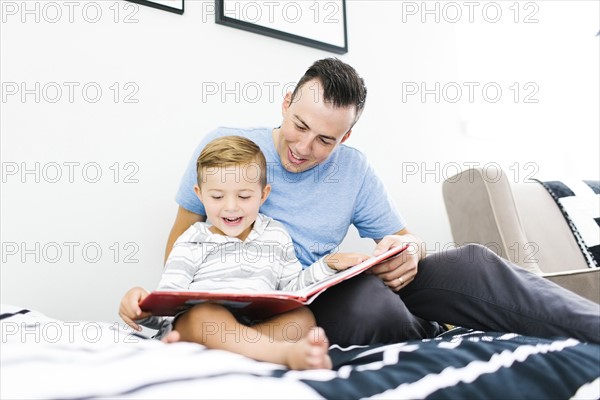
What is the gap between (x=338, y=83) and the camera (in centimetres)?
119

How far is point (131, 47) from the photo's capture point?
1488 millimetres

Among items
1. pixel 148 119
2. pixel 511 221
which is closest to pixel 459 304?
pixel 511 221

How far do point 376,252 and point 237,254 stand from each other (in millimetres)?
289

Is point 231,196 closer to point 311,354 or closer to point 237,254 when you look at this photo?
point 237,254

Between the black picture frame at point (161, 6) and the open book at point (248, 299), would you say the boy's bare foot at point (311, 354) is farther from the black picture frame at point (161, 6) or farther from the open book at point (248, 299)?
the black picture frame at point (161, 6)

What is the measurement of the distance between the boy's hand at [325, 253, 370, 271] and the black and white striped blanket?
0.72ft

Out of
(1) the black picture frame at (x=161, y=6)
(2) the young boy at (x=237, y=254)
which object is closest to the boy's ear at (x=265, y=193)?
(2) the young boy at (x=237, y=254)

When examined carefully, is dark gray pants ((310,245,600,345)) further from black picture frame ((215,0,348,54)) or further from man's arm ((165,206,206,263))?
black picture frame ((215,0,348,54))

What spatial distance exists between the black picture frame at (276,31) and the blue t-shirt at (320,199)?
49 centimetres

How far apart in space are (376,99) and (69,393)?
1.69 meters

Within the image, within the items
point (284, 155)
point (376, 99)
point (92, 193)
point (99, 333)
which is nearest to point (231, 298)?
point (99, 333)

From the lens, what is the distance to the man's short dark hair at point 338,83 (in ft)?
3.90

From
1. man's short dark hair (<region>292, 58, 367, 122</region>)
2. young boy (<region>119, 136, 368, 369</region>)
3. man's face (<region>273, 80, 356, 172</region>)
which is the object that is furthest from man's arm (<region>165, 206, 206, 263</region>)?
man's short dark hair (<region>292, 58, 367, 122</region>)

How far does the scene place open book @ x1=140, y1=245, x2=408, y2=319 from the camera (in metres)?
0.74
